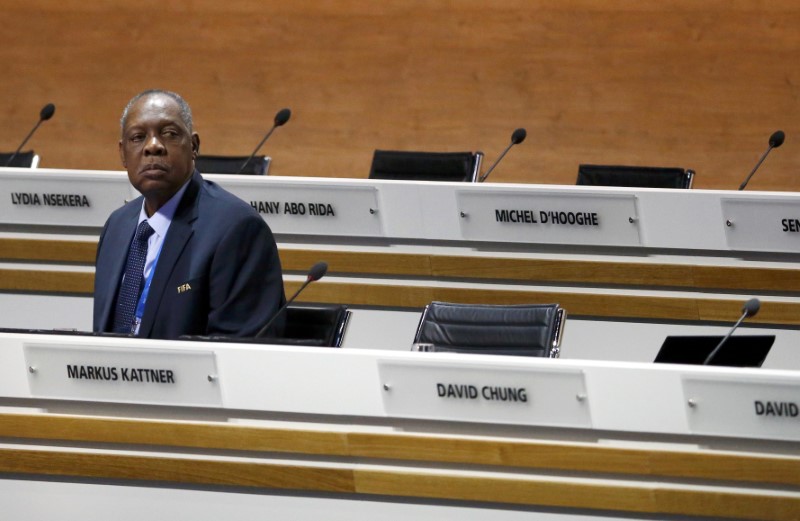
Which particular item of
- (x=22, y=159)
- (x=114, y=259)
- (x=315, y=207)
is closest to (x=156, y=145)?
(x=114, y=259)

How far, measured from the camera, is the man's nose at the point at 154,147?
3.42 m

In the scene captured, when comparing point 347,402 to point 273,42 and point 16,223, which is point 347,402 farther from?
point 273,42

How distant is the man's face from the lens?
342 centimetres

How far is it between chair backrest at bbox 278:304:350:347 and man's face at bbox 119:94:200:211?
20.0 inches

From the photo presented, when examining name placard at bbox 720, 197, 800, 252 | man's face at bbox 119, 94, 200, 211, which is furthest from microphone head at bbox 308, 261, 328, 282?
name placard at bbox 720, 197, 800, 252

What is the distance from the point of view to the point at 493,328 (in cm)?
396

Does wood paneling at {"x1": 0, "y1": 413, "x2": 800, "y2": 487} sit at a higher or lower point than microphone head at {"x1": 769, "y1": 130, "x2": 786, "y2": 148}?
lower

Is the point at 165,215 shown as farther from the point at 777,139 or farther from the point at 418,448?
the point at 777,139

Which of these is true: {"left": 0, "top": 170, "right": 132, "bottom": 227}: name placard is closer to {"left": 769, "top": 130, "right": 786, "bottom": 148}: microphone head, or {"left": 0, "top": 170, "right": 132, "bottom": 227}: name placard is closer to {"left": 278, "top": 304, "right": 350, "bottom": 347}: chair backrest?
{"left": 278, "top": 304, "right": 350, "bottom": 347}: chair backrest

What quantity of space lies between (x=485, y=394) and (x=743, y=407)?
0.53 meters

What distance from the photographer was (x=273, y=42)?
8.05 meters

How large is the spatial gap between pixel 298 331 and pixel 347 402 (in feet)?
2.99

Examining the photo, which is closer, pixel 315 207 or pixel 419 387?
pixel 419 387

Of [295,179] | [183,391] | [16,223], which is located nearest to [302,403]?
[183,391]
